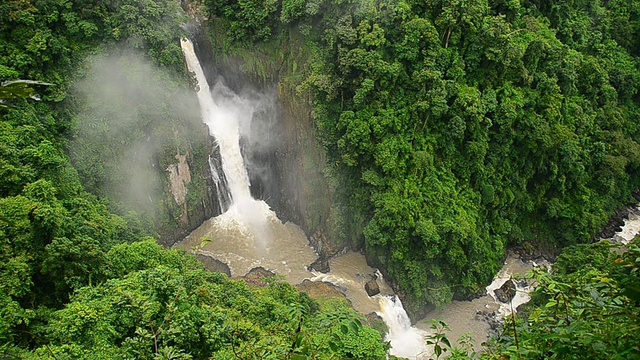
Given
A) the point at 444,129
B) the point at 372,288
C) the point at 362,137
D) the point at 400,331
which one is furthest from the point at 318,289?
the point at 444,129

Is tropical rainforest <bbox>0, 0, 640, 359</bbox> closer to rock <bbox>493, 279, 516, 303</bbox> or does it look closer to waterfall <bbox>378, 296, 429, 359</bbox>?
waterfall <bbox>378, 296, 429, 359</bbox>

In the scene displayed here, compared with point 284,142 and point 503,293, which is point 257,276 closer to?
point 284,142

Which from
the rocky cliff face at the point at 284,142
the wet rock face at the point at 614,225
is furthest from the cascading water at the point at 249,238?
the wet rock face at the point at 614,225

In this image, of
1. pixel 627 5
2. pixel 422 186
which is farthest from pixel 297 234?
pixel 627 5

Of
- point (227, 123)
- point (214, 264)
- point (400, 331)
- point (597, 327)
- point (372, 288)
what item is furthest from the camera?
point (227, 123)

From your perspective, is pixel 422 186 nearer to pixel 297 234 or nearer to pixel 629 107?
pixel 297 234

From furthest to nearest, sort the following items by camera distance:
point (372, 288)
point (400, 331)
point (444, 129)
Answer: point (444, 129) < point (372, 288) < point (400, 331)
